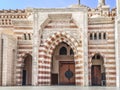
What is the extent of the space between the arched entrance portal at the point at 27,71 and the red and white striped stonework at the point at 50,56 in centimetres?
185

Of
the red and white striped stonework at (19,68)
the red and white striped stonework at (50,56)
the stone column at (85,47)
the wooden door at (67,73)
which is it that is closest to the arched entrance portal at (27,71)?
the red and white striped stonework at (19,68)

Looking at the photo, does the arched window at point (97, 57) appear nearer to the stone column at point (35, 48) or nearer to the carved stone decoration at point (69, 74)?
the carved stone decoration at point (69, 74)

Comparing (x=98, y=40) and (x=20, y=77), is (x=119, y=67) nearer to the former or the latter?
(x=98, y=40)

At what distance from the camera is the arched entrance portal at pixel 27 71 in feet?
85.9

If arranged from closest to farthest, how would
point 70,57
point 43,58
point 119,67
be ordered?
point 119,67 < point 43,58 < point 70,57

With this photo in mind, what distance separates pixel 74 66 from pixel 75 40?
8.52ft

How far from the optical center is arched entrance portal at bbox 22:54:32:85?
1030 inches

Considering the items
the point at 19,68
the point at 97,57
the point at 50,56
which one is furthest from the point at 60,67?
the point at 19,68

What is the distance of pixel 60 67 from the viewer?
26.5 metres

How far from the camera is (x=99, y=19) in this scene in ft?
81.6

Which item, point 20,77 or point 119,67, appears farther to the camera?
point 20,77

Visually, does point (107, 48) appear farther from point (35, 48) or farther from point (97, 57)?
point (35, 48)

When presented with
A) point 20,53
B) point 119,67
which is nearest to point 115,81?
point 119,67

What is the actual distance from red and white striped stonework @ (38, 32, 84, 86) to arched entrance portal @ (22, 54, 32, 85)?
1853 millimetres
